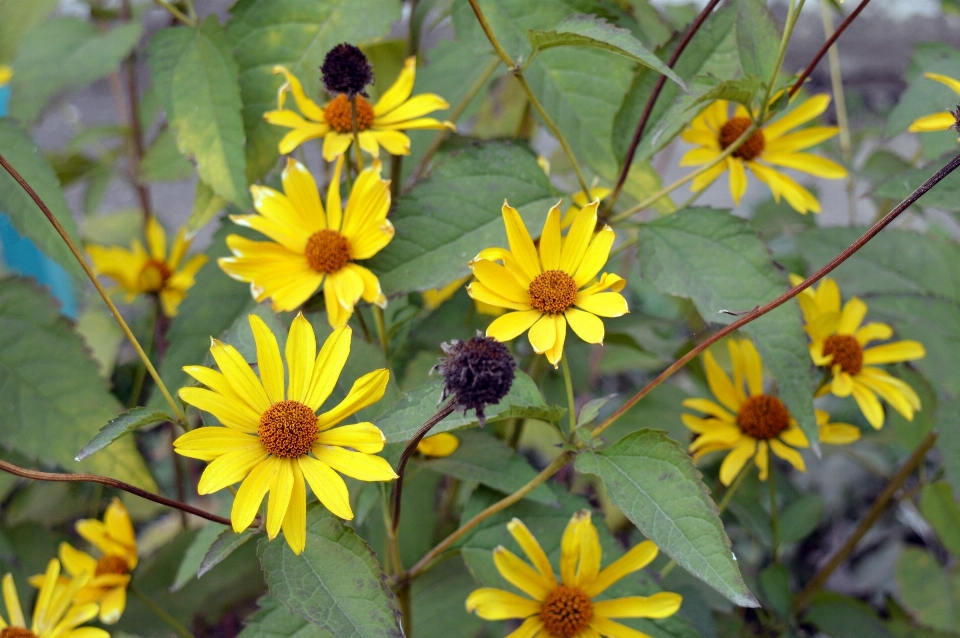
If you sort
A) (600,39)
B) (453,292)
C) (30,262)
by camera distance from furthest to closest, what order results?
(30,262), (453,292), (600,39)

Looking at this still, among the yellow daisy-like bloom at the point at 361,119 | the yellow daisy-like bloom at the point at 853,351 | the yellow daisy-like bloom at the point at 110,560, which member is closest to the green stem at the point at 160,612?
the yellow daisy-like bloom at the point at 110,560

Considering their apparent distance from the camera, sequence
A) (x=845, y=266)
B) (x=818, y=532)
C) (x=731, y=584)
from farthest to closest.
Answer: (x=818, y=532), (x=845, y=266), (x=731, y=584)

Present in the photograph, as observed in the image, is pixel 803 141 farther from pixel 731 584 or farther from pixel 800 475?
pixel 800 475

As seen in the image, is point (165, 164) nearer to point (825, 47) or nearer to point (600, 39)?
A: point (600, 39)

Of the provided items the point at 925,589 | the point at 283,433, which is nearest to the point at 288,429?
the point at 283,433

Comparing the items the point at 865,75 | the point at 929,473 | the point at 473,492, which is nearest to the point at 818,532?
the point at 929,473

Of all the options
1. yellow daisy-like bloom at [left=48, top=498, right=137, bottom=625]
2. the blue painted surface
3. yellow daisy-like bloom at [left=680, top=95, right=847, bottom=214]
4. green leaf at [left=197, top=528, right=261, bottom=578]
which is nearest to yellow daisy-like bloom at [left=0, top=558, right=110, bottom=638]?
yellow daisy-like bloom at [left=48, top=498, right=137, bottom=625]
